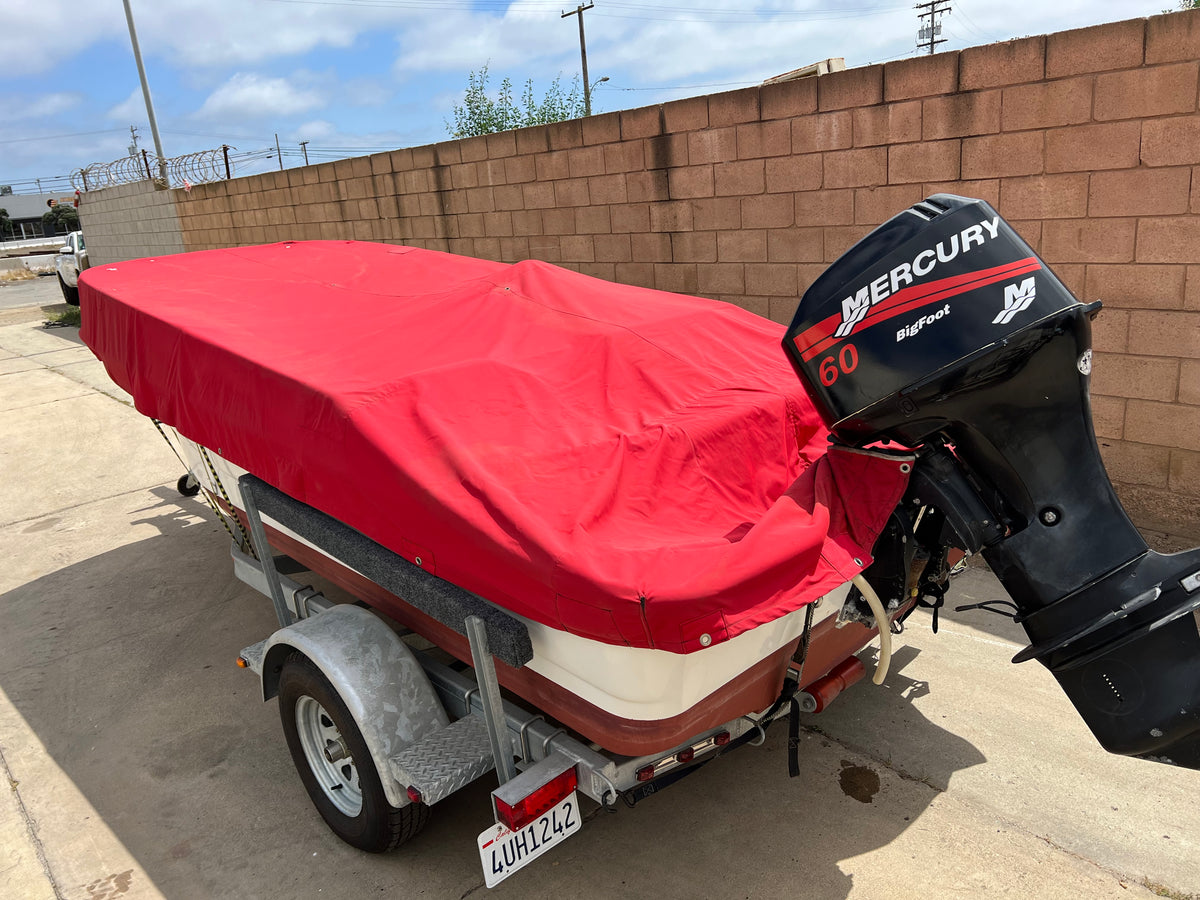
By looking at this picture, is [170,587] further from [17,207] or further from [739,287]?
[17,207]

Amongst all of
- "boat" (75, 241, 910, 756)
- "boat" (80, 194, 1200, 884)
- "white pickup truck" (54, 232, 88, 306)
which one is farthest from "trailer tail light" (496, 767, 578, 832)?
"white pickup truck" (54, 232, 88, 306)

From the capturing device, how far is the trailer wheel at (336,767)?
2.80 m

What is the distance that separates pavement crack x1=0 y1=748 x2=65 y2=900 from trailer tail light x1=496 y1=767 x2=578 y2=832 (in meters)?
1.80

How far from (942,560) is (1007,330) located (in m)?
0.74

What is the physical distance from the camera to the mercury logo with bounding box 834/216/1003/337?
7.32ft

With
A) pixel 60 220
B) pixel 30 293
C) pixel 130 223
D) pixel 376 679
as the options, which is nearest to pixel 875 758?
pixel 376 679

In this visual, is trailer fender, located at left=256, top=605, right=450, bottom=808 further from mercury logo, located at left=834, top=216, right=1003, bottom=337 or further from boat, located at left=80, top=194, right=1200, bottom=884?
mercury logo, located at left=834, top=216, right=1003, bottom=337

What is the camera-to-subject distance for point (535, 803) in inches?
94.5

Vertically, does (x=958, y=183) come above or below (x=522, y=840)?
above

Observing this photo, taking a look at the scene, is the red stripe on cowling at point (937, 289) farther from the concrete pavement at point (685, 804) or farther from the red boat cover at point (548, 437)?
the concrete pavement at point (685, 804)

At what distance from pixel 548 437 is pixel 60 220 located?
8157 cm

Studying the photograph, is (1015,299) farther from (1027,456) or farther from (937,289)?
(1027,456)

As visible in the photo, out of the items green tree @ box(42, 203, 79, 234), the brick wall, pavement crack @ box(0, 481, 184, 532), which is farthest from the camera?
green tree @ box(42, 203, 79, 234)

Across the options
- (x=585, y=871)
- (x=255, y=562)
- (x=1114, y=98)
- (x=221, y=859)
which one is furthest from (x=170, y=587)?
(x=1114, y=98)
